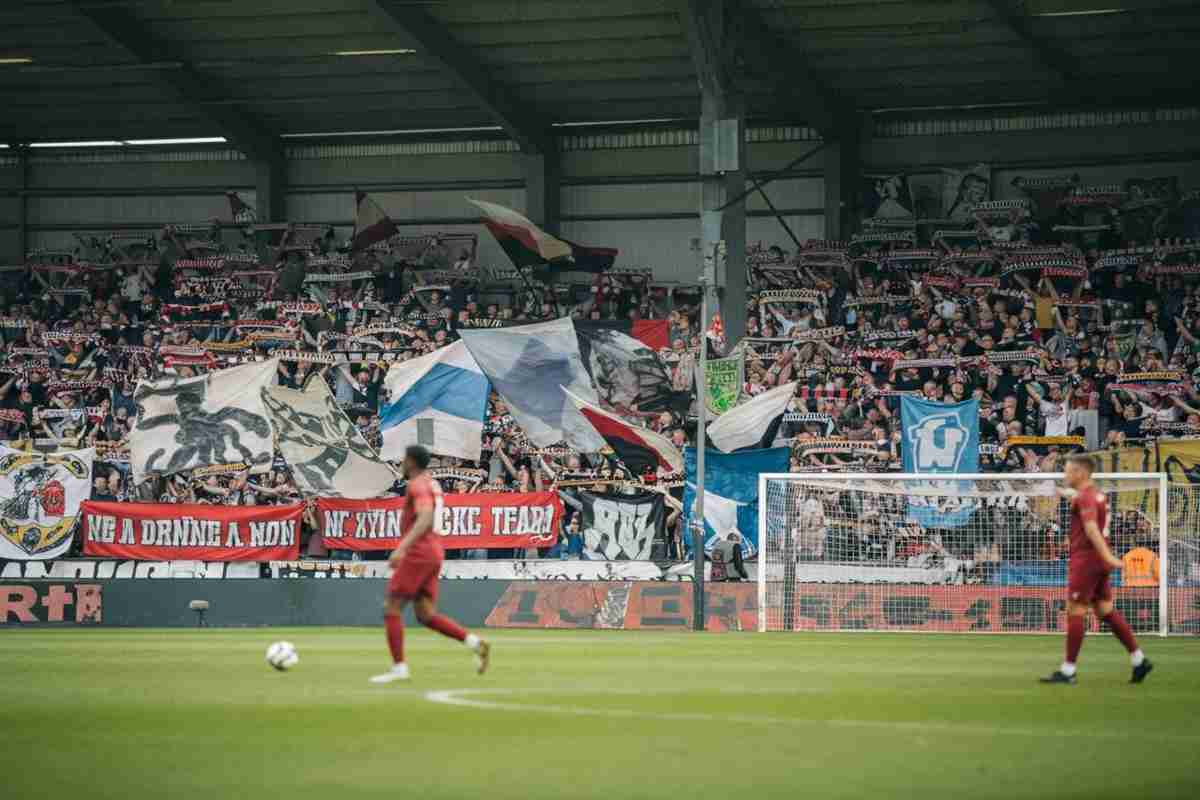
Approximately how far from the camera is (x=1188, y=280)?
3456cm

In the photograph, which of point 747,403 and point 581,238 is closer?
point 747,403

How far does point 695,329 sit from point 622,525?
740 cm

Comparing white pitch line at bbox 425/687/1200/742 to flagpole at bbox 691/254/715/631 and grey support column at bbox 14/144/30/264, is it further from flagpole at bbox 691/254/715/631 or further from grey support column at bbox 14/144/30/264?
grey support column at bbox 14/144/30/264

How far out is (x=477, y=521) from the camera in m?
31.0

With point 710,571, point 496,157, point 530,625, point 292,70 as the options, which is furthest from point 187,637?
point 496,157

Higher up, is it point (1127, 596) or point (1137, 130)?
point (1137, 130)

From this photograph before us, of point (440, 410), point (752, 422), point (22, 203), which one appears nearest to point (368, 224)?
point (440, 410)

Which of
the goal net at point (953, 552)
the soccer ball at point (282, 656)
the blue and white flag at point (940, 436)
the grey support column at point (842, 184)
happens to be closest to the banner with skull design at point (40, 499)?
the goal net at point (953, 552)

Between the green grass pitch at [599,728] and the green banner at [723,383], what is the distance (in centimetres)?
1127

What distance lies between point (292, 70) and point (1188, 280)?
20039 millimetres

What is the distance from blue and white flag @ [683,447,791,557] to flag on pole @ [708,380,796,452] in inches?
14.0

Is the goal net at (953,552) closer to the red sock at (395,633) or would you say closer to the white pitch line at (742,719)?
the red sock at (395,633)

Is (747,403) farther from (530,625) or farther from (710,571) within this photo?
(530,625)

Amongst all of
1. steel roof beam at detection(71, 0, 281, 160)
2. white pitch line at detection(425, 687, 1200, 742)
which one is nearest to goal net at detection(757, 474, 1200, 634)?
white pitch line at detection(425, 687, 1200, 742)
